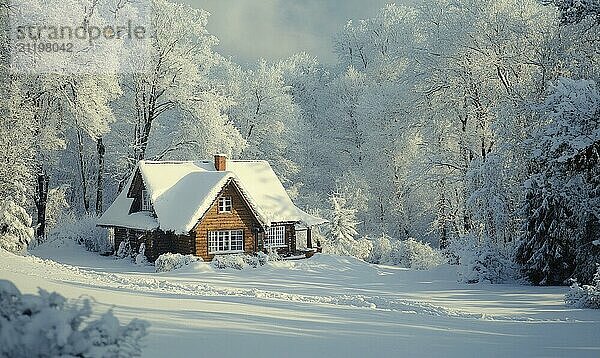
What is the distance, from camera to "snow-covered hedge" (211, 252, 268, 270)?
27.3m

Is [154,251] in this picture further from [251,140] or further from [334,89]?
[334,89]

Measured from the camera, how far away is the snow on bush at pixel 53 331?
192 inches

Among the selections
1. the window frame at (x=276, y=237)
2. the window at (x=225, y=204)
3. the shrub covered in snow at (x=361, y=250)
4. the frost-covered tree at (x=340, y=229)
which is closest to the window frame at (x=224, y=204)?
the window at (x=225, y=204)

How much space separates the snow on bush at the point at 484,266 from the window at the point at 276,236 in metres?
10.9

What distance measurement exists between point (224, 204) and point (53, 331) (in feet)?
86.3

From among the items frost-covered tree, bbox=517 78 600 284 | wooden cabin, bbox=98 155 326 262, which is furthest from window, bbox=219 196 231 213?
frost-covered tree, bbox=517 78 600 284

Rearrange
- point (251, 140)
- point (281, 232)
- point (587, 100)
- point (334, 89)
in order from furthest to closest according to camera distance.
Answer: point (334, 89)
point (251, 140)
point (281, 232)
point (587, 100)

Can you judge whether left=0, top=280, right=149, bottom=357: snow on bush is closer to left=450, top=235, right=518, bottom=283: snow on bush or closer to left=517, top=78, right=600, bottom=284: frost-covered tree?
left=517, top=78, right=600, bottom=284: frost-covered tree

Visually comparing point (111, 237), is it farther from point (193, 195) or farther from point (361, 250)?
point (361, 250)

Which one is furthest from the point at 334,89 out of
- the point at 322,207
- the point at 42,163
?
the point at 42,163

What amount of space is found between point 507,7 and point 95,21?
65.4ft

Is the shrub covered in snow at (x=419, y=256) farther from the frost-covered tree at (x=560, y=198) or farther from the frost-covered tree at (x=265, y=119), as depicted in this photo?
the frost-covered tree at (x=265, y=119)

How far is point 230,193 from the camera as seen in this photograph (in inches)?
1232

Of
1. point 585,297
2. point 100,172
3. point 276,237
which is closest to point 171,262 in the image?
Result: point 276,237
